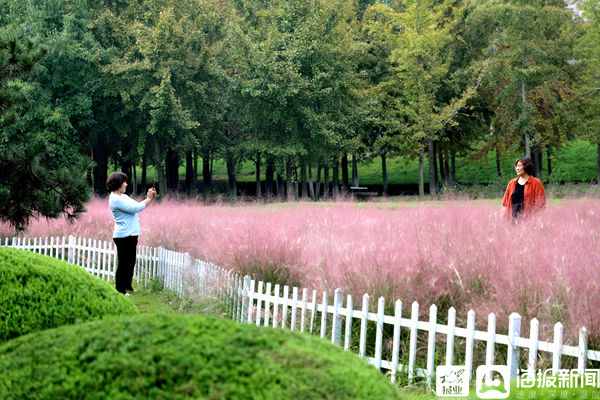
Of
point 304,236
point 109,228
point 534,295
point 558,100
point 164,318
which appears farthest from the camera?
point 558,100

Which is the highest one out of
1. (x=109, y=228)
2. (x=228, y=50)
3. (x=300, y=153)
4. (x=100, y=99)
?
(x=228, y=50)

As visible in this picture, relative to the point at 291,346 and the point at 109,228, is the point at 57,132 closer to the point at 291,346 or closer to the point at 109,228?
Result: the point at 109,228

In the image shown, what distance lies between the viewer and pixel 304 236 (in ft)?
24.2

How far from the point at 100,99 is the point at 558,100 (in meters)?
25.9

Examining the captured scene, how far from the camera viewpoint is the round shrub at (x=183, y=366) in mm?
1639

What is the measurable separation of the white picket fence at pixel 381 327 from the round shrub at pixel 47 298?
6.71ft

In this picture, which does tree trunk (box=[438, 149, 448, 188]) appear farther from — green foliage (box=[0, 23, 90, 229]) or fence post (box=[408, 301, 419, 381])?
fence post (box=[408, 301, 419, 381])

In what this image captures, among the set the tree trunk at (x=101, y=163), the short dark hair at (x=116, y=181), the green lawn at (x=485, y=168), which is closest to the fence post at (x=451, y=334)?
the short dark hair at (x=116, y=181)

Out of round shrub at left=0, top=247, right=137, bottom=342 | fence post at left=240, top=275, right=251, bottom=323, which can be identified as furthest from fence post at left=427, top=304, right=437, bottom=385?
fence post at left=240, top=275, right=251, bottom=323

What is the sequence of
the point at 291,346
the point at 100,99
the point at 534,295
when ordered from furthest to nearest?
the point at 100,99, the point at 534,295, the point at 291,346

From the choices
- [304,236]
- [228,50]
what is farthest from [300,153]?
[304,236]

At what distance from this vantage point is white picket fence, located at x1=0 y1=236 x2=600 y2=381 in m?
3.73

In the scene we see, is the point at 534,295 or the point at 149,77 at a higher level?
the point at 149,77

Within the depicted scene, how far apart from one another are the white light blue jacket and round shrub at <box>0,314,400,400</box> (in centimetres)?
598
